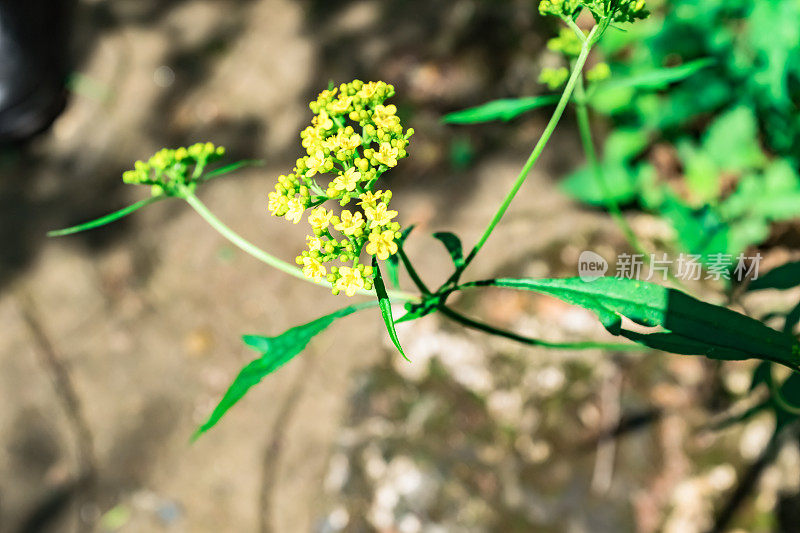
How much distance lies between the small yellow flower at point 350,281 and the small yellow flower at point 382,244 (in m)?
0.05

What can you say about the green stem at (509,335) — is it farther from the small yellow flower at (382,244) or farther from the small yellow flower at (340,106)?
the small yellow flower at (340,106)

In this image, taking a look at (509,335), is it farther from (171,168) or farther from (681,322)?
(171,168)

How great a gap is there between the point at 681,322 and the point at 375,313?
2402mm

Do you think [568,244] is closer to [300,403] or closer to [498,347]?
[498,347]

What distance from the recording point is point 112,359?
3.69 metres

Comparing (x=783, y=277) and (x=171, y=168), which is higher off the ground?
(x=783, y=277)

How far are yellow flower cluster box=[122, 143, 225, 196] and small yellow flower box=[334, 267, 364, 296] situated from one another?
551 millimetres

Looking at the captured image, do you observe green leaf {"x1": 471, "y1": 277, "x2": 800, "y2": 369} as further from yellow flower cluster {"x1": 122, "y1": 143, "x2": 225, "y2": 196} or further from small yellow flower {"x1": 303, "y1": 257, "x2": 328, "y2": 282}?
yellow flower cluster {"x1": 122, "y1": 143, "x2": 225, "y2": 196}

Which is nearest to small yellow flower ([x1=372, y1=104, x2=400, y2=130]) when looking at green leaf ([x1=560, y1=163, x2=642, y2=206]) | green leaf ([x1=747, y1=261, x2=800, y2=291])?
green leaf ([x1=747, y1=261, x2=800, y2=291])

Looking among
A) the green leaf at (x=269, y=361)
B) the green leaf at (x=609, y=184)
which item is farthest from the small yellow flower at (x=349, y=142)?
the green leaf at (x=609, y=184)

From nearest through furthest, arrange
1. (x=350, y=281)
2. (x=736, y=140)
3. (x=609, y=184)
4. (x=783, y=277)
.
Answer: (x=350, y=281) < (x=783, y=277) < (x=736, y=140) < (x=609, y=184)

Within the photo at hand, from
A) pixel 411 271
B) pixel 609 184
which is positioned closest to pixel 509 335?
pixel 411 271

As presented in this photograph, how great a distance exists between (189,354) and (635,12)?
10.1 feet

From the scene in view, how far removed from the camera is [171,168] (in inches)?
58.8
